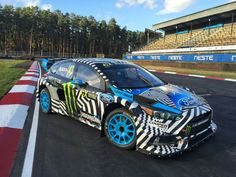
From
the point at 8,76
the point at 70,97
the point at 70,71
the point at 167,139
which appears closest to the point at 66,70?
the point at 70,71

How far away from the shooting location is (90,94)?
550 centimetres

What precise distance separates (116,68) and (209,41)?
3590 centimetres

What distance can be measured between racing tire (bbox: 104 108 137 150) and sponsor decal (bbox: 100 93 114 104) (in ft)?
0.70

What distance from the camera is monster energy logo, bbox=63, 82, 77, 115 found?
599cm

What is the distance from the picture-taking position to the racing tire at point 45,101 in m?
7.06

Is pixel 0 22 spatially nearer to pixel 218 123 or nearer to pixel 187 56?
pixel 187 56

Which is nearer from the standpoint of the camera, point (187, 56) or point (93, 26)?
point (187, 56)

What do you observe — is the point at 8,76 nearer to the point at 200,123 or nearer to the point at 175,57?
the point at 200,123

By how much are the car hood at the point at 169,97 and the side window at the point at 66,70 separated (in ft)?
6.59

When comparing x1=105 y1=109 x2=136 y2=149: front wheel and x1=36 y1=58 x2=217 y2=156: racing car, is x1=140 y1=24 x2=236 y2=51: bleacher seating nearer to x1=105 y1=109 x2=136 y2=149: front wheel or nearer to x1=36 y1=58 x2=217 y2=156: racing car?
x1=36 y1=58 x2=217 y2=156: racing car

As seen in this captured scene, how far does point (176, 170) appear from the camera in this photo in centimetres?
409

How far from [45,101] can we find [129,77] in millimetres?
2655

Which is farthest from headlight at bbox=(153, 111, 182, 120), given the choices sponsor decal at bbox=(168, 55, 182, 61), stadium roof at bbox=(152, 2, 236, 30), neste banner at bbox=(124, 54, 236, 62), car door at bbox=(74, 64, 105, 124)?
stadium roof at bbox=(152, 2, 236, 30)

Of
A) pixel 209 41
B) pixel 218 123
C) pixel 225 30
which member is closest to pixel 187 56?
pixel 209 41
